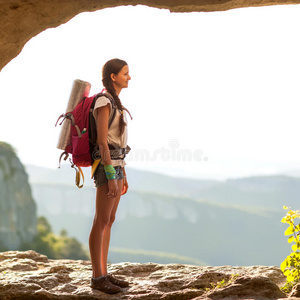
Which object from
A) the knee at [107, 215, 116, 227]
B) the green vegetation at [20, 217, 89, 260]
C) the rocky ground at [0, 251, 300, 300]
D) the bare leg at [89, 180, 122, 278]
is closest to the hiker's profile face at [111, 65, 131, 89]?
the bare leg at [89, 180, 122, 278]

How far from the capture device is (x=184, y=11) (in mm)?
4430

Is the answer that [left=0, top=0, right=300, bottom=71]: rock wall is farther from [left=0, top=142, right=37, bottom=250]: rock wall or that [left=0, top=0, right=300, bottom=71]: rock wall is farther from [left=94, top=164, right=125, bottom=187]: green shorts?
[left=0, top=142, right=37, bottom=250]: rock wall

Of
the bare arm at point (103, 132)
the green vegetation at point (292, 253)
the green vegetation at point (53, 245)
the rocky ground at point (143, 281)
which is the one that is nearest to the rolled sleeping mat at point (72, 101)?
the bare arm at point (103, 132)

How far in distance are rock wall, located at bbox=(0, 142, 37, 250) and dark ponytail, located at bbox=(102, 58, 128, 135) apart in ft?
68.7

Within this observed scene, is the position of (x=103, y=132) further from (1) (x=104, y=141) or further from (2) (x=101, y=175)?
(2) (x=101, y=175)

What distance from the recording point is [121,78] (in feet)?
13.8

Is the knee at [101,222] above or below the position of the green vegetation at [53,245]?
above

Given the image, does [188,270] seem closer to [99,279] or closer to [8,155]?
[99,279]

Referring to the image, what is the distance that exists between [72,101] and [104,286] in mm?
1757

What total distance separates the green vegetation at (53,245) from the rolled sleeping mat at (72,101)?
2047 cm

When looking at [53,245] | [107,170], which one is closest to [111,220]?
[107,170]

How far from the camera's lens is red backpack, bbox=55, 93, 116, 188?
4.01 m

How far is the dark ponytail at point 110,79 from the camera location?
13.5 ft

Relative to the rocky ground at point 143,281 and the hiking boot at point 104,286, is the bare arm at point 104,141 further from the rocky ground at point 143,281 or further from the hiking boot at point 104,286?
the rocky ground at point 143,281
